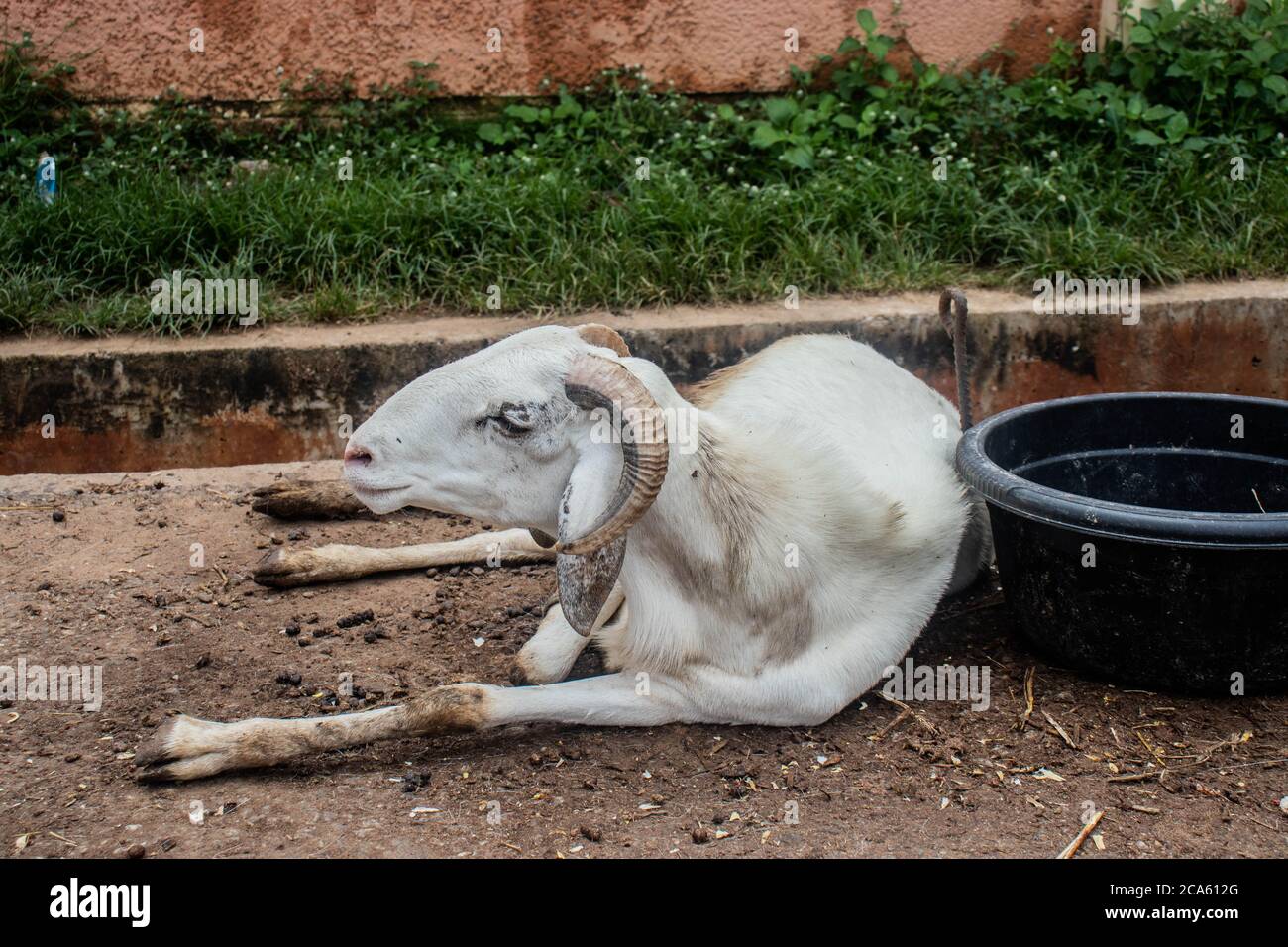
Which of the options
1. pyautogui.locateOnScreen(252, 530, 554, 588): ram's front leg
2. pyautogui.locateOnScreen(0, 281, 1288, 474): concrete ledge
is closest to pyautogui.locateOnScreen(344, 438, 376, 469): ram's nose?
pyautogui.locateOnScreen(252, 530, 554, 588): ram's front leg

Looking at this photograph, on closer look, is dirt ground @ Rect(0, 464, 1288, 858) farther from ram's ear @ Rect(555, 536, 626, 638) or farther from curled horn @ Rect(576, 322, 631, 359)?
curled horn @ Rect(576, 322, 631, 359)

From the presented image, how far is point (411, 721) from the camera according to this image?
3303mm

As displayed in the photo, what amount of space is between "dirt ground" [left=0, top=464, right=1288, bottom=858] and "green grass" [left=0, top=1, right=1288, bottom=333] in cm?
188

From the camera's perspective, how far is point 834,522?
3488 mm

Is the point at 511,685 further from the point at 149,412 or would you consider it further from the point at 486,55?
the point at 486,55

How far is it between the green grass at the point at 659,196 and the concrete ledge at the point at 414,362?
8.1 inches

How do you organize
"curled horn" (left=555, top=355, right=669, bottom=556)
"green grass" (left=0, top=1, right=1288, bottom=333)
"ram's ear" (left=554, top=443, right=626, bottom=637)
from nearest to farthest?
"curled horn" (left=555, top=355, right=669, bottom=556) → "ram's ear" (left=554, top=443, right=626, bottom=637) → "green grass" (left=0, top=1, right=1288, bottom=333)

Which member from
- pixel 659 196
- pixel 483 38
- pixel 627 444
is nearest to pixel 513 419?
pixel 627 444

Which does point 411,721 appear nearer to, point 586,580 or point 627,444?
point 586,580

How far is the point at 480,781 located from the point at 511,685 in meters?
0.47

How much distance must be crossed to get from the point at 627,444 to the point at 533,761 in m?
0.87

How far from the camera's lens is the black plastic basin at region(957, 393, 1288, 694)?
126 inches

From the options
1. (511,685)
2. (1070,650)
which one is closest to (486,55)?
(511,685)

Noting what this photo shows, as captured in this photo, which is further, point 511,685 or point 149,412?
point 149,412
